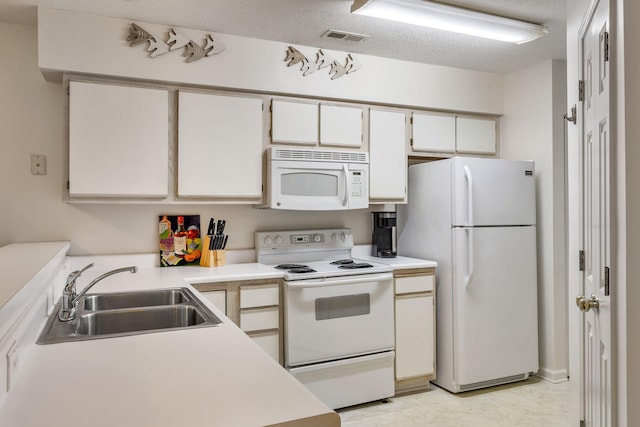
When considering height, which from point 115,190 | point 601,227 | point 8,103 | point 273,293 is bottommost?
point 273,293

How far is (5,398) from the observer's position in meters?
0.97

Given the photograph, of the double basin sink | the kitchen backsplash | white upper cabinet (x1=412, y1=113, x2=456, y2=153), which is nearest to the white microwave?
the kitchen backsplash

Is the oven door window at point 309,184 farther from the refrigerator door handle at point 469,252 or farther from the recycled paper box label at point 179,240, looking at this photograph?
the refrigerator door handle at point 469,252

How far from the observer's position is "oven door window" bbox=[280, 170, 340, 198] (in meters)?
3.08

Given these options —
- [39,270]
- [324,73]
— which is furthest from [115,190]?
[324,73]

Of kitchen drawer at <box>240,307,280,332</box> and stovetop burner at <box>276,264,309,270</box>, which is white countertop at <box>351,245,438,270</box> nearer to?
stovetop burner at <box>276,264,309,270</box>

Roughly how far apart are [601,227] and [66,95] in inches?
105

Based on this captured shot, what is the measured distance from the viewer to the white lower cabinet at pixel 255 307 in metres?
2.69

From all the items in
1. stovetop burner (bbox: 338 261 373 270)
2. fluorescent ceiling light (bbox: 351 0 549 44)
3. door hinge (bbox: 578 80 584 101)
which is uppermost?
fluorescent ceiling light (bbox: 351 0 549 44)

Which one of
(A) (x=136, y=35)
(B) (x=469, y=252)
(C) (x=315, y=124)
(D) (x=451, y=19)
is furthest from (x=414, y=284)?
(A) (x=136, y=35)

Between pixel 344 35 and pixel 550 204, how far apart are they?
199cm

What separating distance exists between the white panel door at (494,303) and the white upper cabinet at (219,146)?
4.89 feet

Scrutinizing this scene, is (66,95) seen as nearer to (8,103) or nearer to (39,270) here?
(8,103)

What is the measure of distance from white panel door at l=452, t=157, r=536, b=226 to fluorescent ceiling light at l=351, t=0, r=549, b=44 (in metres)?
0.83
